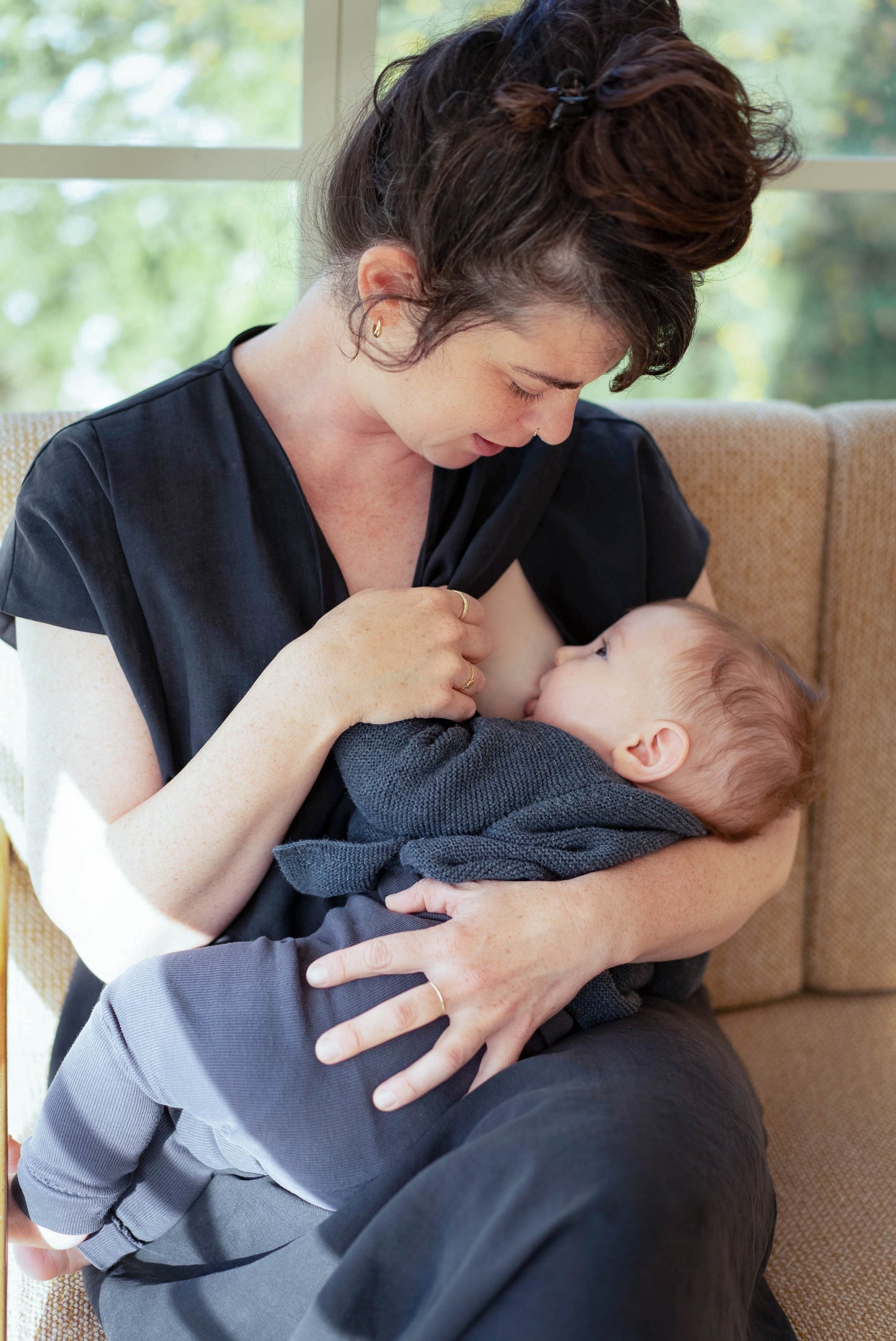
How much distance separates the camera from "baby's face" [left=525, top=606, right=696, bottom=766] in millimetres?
1258

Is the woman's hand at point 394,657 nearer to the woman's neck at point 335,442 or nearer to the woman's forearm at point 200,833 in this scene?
the woman's forearm at point 200,833

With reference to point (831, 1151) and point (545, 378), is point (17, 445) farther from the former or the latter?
point (831, 1151)

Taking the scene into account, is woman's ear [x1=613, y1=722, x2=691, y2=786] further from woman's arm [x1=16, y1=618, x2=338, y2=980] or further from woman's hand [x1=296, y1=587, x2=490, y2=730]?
woman's arm [x1=16, y1=618, x2=338, y2=980]

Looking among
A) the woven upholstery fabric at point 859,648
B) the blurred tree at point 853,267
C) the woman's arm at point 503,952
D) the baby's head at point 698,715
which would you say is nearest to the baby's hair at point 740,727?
the baby's head at point 698,715

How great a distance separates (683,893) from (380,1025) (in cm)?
40

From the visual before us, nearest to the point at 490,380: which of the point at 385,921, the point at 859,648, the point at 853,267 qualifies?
the point at 385,921

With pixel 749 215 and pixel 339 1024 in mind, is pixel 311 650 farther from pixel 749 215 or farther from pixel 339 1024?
pixel 749 215

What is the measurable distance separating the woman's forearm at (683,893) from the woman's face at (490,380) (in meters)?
0.49

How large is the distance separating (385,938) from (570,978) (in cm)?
19

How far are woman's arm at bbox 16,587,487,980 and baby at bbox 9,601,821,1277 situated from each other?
0.18ft

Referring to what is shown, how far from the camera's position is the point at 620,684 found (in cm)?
128

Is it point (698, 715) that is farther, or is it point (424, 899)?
point (698, 715)

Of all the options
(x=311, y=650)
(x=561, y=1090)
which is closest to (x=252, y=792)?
(x=311, y=650)

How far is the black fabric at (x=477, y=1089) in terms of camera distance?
2.79 ft
